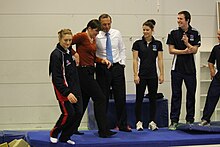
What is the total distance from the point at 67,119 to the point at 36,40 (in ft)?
8.38

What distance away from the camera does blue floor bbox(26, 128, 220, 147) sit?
402 cm

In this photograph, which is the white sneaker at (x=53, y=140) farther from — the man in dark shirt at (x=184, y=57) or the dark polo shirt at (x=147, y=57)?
the man in dark shirt at (x=184, y=57)

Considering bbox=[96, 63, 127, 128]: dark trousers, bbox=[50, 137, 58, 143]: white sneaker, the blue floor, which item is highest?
bbox=[96, 63, 127, 128]: dark trousers

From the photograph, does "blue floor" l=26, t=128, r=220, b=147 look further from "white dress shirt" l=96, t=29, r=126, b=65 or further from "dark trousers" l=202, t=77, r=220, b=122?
"white dress shirt" l=96, t=29, r=126, b=65

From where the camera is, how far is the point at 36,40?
607 cm

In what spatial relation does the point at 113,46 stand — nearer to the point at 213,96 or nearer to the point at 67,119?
the point at 67,119

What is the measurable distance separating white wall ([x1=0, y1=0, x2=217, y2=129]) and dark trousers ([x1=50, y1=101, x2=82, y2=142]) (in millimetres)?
2233

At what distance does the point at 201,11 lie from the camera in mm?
6453

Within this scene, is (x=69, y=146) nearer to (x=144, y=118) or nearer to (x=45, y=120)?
(x=144, y=118)

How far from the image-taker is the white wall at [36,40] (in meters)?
6.01

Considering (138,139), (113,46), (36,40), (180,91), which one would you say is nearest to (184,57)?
(180,91)

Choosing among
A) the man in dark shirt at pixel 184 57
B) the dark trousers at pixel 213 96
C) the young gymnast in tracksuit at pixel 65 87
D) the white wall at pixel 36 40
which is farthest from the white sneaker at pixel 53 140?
the white wall at pixel 36 40

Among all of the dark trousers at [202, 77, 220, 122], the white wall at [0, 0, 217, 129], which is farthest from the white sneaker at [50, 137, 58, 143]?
the white wall at [0, 0, 217, 129]

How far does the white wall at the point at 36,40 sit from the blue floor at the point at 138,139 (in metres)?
1.71
